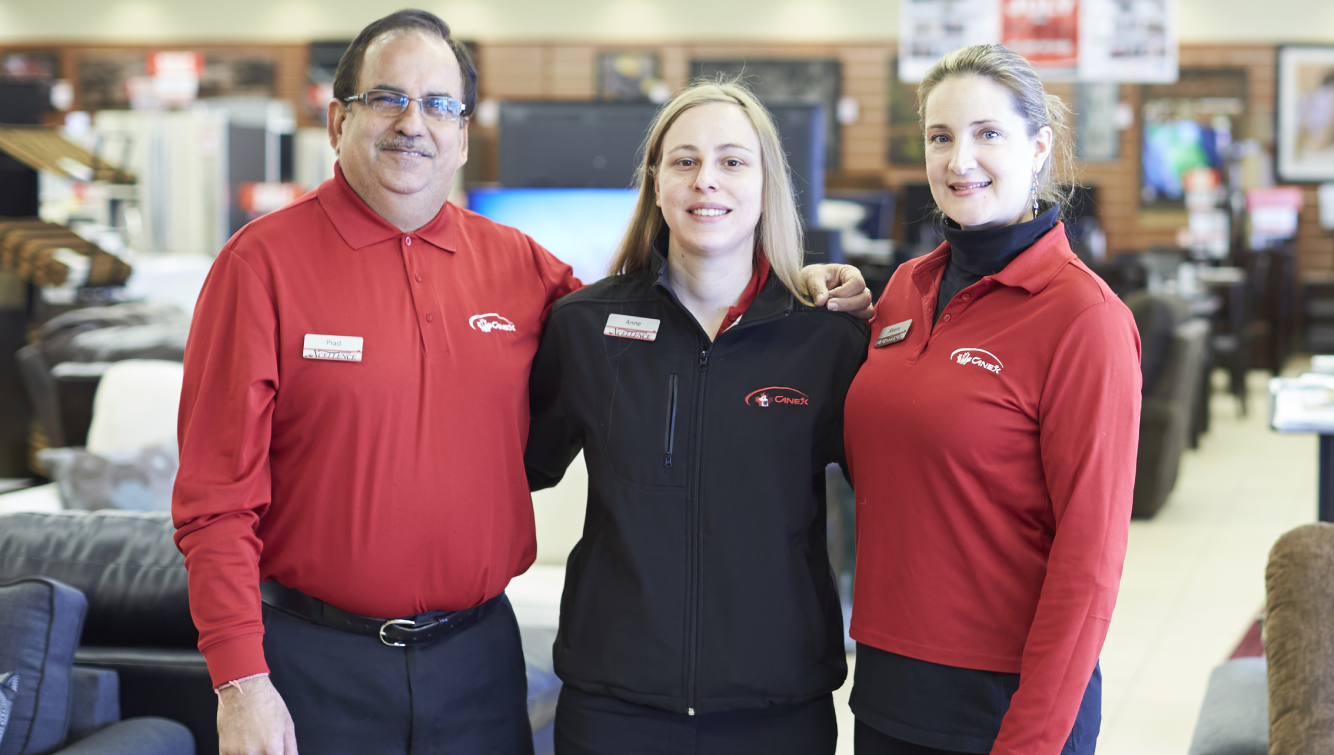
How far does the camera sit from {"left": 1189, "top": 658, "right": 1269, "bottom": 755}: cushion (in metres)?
2.09

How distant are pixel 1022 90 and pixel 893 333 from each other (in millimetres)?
383

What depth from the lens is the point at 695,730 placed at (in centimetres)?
168

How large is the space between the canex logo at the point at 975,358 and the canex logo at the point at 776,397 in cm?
24

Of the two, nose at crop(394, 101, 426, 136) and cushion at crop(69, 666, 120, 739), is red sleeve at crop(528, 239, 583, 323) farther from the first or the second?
cushion at crop(69, 666, 120, 739)

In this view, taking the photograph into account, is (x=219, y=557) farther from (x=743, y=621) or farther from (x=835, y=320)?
(x=835, y=320)

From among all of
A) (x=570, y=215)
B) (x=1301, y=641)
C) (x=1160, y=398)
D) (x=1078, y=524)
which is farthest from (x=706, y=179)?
(x=1160, y=398)

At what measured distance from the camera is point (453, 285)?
1.84 m

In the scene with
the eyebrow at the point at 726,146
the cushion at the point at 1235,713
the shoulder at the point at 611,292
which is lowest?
the cushion at the point at 1235,713

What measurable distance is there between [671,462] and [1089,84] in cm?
1282

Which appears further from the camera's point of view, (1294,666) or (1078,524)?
(1294,666)

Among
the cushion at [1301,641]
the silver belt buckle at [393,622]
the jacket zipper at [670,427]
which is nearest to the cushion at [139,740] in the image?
the silver belt buckle at [393,622]

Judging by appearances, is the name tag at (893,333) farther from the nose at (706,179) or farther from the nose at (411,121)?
the nose at (411,121)

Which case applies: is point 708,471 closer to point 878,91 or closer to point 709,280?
point 709,280

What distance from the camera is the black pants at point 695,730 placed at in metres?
1.69
